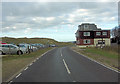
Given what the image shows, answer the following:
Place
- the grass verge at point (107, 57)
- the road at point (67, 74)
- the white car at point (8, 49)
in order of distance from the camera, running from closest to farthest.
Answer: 1. the road at point (67, 74)
2. the grass verge at point (107, 57)
3. the white car at point (8, 49)

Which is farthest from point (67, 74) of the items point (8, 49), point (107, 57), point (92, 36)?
point (92, 36)

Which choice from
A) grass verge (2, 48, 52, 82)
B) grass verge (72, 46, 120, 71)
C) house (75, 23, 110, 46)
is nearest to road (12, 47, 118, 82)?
grass verge (2, 48, 52, 82)

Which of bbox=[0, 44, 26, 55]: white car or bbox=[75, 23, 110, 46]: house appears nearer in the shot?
bbox=[0, 44, 26, 55]: white car

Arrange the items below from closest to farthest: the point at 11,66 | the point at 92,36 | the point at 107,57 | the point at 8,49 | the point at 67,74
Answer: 1. the point at 67,74
2. the point at 11,66
3. the point at 107,57
4. the point at 8,49
5. the point at 92,36

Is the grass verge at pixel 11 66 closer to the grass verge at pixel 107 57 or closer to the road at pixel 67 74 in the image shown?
the road at pixel 67 74

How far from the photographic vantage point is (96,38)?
60938 mm

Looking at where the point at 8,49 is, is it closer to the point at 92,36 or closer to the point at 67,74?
the point at 67,74

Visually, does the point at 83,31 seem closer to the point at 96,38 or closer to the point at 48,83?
the point at 96,38

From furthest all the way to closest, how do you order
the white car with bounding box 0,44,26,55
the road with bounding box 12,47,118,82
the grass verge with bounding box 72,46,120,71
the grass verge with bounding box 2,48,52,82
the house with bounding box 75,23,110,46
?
the house with bounding box 75,23,110,46 < the white car with bounding box 0,44,26,55 < the grass verge with bounding box 72,46,120,71 < the grass verge with bounding box 2,48,52,82 < the road with bounding box 12,47,118,82

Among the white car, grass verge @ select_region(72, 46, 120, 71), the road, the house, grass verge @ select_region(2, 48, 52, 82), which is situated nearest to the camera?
the road

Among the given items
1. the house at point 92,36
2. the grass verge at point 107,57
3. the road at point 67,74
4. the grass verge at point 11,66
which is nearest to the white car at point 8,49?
the grass verge at point 11,66

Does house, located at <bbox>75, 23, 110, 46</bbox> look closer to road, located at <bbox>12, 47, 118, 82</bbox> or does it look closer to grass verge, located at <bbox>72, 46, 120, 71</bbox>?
grass verge, located at <bbox>72, 46, 120, 71</bbox>

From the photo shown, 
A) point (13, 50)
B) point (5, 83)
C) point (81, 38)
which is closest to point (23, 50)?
point (13, 50)

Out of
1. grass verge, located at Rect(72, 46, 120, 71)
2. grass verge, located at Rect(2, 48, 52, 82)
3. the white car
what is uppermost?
the white car
